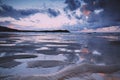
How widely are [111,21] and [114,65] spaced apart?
26.4ft

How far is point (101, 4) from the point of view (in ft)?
37.2

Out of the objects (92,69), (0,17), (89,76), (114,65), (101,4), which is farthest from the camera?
Result: (0,17)

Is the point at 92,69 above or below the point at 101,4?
below

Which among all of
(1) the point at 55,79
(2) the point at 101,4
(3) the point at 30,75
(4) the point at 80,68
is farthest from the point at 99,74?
(2) the point at 101,4

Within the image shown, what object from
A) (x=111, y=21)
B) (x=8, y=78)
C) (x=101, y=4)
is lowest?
(x=8, y=78)

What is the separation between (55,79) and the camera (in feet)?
11.2

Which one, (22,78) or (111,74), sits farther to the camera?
(111,74)

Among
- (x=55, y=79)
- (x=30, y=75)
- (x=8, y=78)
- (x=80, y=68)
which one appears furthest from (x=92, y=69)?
(x=8, y=78)

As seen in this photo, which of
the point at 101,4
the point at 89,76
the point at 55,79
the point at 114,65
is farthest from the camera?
the point at 101,4

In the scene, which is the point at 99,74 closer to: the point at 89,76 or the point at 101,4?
the point at 89,76

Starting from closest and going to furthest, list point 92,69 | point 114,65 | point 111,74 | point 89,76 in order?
point 89,76, point 111,74, point 92,69, point 114,65

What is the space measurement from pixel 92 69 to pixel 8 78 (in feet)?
6.26

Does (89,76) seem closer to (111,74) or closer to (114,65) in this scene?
(111,74)

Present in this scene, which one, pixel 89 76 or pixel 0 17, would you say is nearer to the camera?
pixel 89 76
